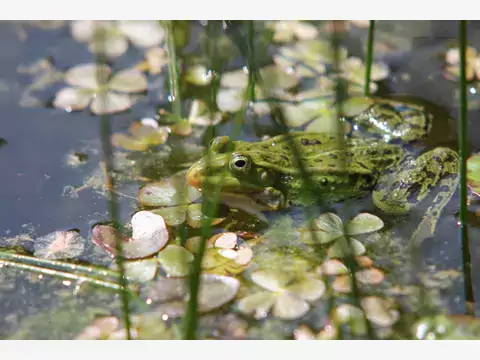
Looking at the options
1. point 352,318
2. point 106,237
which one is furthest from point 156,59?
point 352,318

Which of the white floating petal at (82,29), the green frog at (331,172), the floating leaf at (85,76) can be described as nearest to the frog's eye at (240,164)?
the green frog at (331,172)

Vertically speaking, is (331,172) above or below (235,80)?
below

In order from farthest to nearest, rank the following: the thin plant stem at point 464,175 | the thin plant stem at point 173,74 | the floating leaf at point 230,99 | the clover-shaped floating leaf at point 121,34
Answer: the clover-shaped floating leaf at point 121,34 < the floating leaf at point 230,99 < the thin plant stem at point 173,74 < the thin plant stem at point 464,175

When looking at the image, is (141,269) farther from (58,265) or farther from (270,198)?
(270,198)

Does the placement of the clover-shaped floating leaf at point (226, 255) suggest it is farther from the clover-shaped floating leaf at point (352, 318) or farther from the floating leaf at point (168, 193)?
the clover-shaped floating leaf at point (352, 318)

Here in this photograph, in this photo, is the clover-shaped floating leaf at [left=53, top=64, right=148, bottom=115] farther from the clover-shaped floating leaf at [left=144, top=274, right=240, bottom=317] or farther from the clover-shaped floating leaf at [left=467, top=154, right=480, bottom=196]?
the clover-shaped floating leaf at [left=467, top=154, right=480, bottom=196]

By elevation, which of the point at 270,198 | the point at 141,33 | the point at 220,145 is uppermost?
the point at 141,33

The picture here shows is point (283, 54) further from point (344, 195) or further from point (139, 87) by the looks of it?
point (344, 195)
